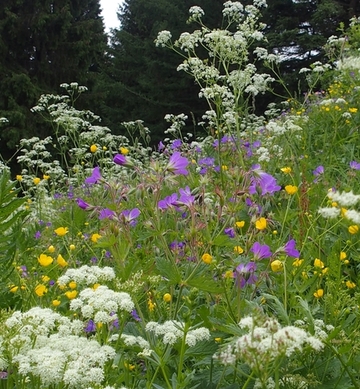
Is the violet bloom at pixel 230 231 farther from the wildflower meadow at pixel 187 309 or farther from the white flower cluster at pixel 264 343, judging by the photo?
the white flower cluster at pixel 264 343

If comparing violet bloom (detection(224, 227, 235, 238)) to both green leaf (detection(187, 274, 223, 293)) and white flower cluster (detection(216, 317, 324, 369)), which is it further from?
white flower cluster (detection(216, 317, 324, 369))

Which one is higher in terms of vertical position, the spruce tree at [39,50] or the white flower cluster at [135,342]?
the white flower cluster at [135,342]

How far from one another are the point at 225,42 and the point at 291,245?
1829 mm

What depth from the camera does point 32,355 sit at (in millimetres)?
1124

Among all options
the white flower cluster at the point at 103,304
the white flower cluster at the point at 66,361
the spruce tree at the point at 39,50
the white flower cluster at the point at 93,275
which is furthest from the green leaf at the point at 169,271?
the spruce tree at the point at 39,50

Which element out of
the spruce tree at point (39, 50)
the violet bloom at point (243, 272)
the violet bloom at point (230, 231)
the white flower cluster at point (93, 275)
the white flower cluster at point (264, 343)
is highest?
the white flower cluster at point (264, 343)

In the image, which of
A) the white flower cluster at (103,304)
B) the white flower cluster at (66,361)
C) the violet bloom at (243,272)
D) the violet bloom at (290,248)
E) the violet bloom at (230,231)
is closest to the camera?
the white flower cluster at (66,361)

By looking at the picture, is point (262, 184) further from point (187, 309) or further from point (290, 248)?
point (187, 309)

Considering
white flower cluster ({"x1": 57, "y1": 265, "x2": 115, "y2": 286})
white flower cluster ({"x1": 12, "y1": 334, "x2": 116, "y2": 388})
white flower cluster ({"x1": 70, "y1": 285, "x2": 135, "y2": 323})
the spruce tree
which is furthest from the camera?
the spruce tree

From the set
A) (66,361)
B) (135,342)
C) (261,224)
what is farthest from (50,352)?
(261,224)

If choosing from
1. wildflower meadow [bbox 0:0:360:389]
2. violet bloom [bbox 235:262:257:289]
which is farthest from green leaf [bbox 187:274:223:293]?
violet bloom [bbox 235:262:257:289]

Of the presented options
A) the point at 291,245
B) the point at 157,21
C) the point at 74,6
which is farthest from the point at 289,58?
the point at 291,245

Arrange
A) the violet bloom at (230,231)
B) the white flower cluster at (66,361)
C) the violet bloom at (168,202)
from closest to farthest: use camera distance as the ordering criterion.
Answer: the white flower cluster at (66,361)
the violet bloom at (168,202)
the violet bloom at (230,231)

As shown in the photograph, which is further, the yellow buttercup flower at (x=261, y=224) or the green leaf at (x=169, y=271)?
the yellow buttercup flower at (x=261, y=224)
